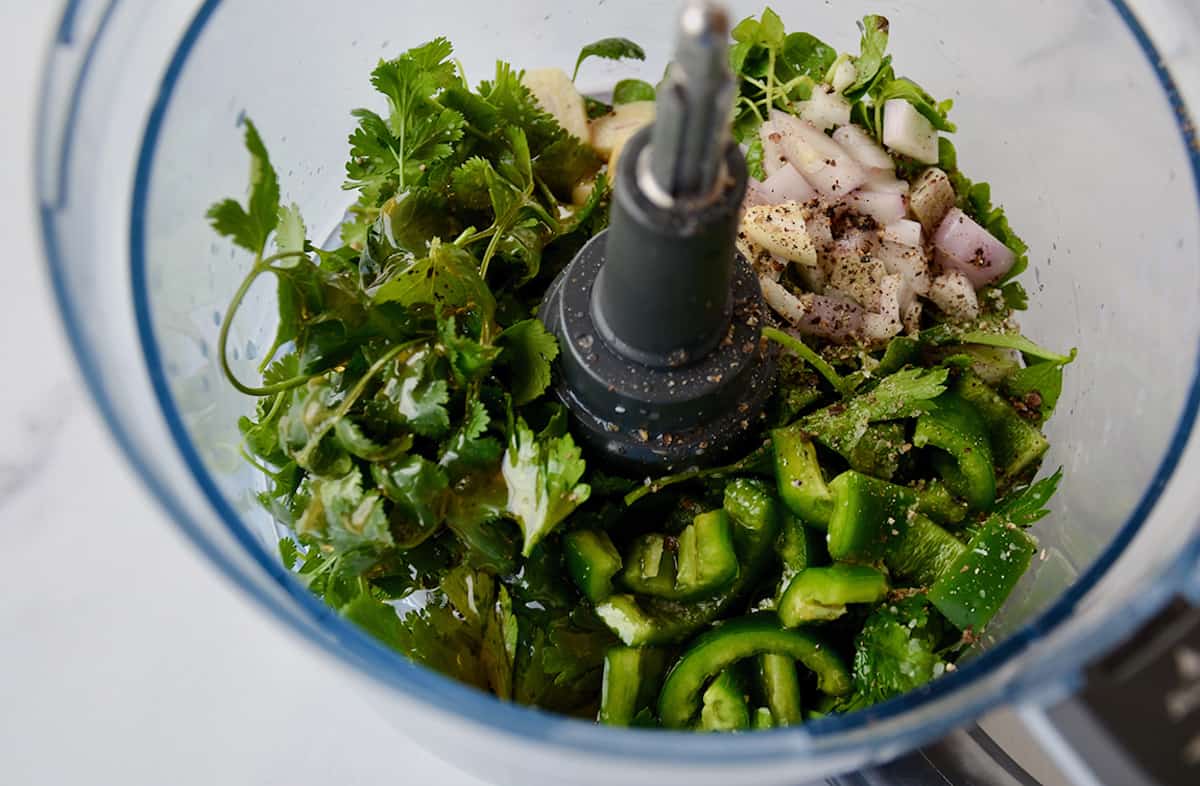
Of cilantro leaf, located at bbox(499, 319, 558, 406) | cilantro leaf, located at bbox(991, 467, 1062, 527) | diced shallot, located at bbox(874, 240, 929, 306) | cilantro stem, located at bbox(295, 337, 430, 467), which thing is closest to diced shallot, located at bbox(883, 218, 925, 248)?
diced shallot, located at bbox(874, 240, 929, 306)

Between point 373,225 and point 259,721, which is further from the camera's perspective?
point 259,721

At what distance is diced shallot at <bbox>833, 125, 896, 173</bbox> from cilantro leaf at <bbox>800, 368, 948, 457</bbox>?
0.28 metres

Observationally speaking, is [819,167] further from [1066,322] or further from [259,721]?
[259,721]

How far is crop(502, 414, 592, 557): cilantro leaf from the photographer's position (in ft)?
2.64

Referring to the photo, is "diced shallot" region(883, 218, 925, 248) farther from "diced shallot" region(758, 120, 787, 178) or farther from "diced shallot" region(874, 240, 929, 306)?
"diced shallot" region(758, 120, 787, 178)

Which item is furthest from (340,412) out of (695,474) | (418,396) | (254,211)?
(695,474)

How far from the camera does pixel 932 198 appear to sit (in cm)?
108

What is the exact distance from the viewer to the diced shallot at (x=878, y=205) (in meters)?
1.07

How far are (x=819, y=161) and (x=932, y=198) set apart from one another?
0.12 metres

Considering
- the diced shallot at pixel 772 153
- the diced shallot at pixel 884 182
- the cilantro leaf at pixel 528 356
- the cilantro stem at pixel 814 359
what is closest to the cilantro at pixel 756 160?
the diced shallot at pixel 772 153

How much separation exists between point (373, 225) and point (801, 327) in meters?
0.40

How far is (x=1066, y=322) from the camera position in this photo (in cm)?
108

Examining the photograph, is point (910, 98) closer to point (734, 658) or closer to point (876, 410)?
point (876, 410)

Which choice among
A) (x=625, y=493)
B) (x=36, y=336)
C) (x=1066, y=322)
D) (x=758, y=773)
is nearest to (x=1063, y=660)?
(x=758, y=773)
